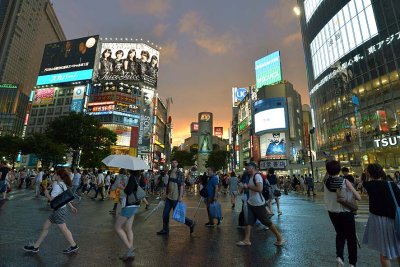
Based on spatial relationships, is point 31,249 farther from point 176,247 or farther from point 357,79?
point 357,79

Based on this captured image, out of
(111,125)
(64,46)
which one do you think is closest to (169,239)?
(111,125)

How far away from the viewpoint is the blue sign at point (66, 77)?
7721 centimetres

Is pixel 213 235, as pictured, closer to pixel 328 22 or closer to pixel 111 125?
pixel 328 22

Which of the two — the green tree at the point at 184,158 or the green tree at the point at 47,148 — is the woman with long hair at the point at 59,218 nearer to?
the green tree at the point at 47,148

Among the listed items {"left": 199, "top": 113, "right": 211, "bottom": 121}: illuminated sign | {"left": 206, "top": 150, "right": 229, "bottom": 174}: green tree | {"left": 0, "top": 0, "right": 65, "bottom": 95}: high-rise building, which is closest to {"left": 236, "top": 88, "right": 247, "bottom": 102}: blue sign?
{"left": 199, "top": 113, "right": 211, "bottom": 121}: illuminated sign

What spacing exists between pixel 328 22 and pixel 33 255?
54.8m

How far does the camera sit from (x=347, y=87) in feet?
138

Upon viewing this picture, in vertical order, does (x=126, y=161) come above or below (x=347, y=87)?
below

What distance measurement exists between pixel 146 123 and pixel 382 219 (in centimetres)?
7612

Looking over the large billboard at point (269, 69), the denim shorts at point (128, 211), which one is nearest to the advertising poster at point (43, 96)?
the large billboard at point (269, 69)

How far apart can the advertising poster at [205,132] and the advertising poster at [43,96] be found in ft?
213

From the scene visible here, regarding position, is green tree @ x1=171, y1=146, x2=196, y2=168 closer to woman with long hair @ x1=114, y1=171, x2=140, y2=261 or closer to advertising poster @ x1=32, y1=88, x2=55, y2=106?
advertising poster @ x1=32, y1=88, x2=55, y2=106

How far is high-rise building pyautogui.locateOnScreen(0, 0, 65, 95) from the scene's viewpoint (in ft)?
387

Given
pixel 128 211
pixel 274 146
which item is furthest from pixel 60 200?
pixel 274 146
